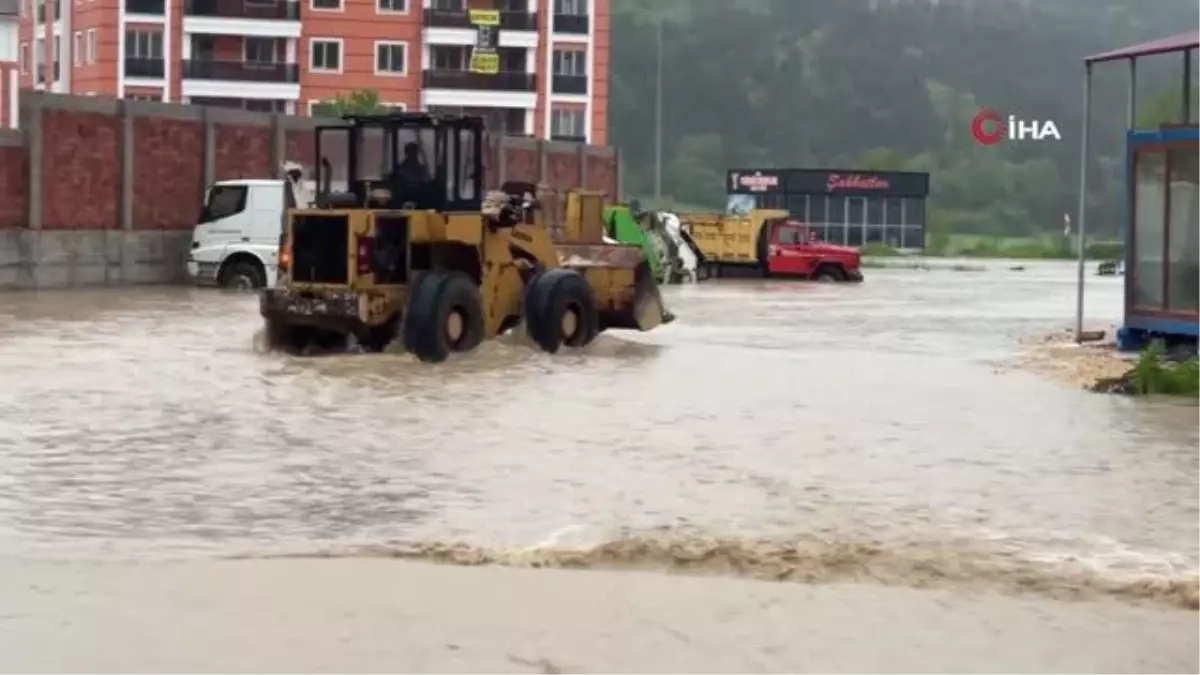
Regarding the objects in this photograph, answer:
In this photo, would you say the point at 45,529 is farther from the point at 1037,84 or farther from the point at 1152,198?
the point at 1037,84

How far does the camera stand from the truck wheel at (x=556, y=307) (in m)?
23.4

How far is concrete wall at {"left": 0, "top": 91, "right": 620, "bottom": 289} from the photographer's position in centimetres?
3684

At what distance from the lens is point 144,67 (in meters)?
74.2

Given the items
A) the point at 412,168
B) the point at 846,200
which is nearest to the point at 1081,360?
the point at 412,168

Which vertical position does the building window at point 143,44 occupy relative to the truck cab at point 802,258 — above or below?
above

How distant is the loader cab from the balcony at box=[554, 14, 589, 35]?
55643 mm

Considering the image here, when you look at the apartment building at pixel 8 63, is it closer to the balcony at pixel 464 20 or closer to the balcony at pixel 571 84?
the balcony at pixel 464 20

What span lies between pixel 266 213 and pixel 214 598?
27567mm

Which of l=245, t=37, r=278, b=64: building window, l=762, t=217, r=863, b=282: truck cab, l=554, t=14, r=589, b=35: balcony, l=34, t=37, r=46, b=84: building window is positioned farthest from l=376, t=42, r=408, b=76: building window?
l=762, t=217, r=863, b=282: truck cab

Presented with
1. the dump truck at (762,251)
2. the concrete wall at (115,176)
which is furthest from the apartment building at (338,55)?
the concrete wall at (115,176)

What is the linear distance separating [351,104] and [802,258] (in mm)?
20521

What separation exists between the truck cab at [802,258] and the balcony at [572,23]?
81.3 feet

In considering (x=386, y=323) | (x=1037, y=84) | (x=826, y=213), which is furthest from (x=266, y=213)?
(x=1037, y=84)

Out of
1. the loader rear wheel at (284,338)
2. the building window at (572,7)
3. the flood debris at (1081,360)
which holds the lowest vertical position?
the flood debris at (1081,360)
